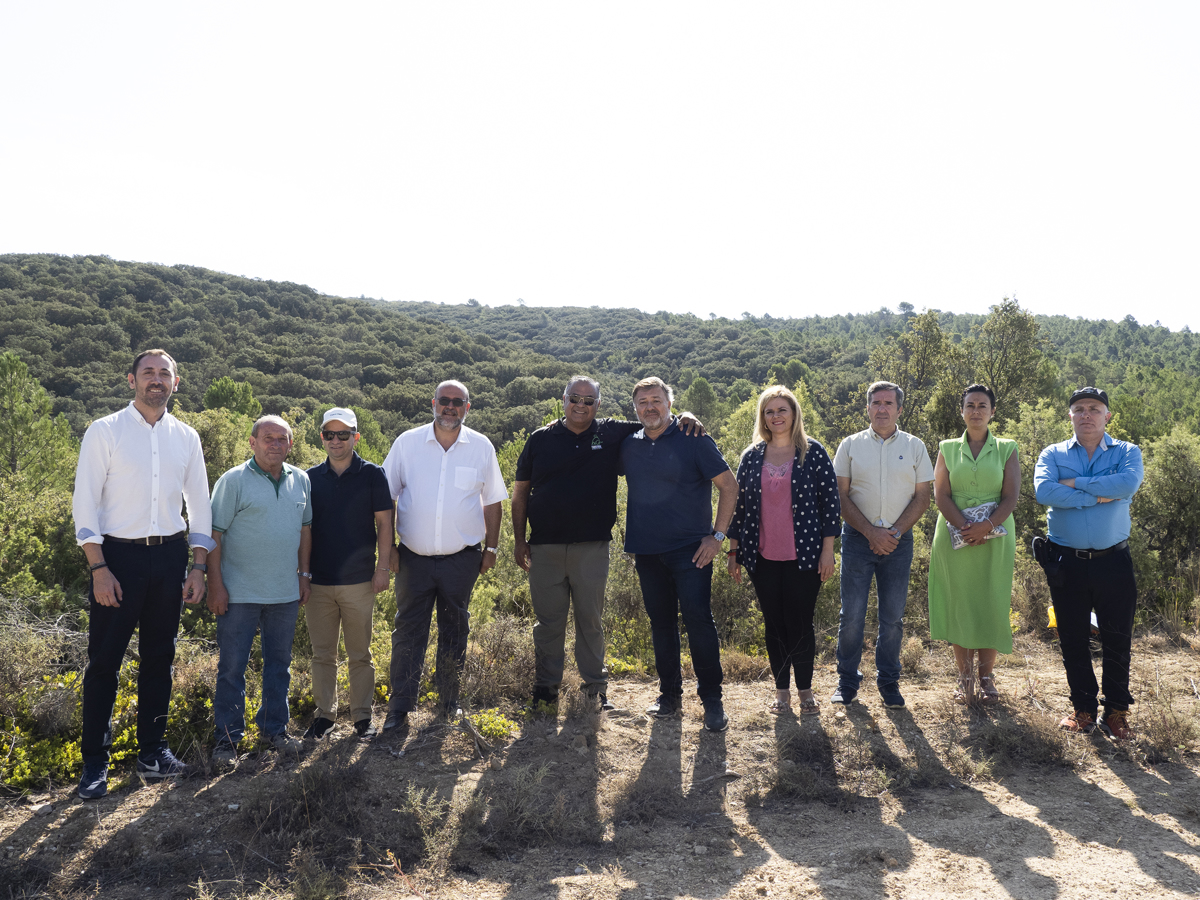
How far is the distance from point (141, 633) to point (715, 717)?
313 centimetres

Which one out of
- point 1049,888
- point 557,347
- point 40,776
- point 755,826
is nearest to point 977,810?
point 1049,888

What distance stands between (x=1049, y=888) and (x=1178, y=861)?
67 cm

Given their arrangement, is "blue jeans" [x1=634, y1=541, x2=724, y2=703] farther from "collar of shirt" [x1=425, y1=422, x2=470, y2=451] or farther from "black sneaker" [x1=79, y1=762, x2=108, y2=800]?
"black sneaker" [x1=79, y1=762, x2=108, y2=800]

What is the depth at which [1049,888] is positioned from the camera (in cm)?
286

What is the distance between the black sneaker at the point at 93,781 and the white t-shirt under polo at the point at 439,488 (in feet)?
5.84

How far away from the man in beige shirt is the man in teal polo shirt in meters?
3.22

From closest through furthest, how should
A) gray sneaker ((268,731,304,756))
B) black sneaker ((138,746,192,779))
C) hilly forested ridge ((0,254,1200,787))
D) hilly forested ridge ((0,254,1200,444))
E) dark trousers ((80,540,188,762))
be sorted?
dark trousers ((80,540,188,762)), black sneaker ((138,746,192,779)), gray sneaker ((268,731,304,756)), hilly forested ridge ((0,254,1200,787)), hilly forested ridge ((0,254,1200,444))

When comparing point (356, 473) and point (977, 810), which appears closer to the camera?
point (977, 810)

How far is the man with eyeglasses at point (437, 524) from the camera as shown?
4184 millimetres

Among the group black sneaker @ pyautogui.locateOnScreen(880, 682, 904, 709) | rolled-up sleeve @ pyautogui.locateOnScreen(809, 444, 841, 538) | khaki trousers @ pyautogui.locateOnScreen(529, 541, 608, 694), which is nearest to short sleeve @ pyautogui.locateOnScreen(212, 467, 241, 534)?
khaki trousers @ pyautogui.locateOnScreen(529, 541, 608, 694)

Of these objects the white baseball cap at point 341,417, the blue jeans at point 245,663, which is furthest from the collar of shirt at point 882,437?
the blue jeans at point 245,663

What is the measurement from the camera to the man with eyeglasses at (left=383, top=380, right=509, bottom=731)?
13.7ft

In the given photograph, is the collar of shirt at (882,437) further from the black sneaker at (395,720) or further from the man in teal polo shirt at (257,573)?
the man in teal polo shirt at (257,573)

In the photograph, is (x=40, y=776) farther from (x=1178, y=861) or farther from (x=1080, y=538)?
(x=1080, y=538)
